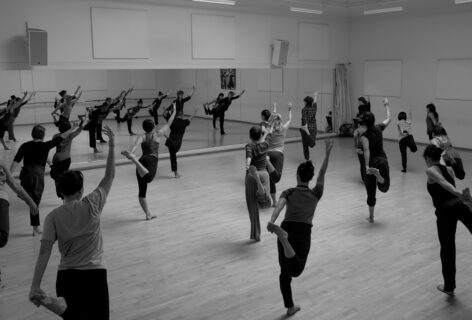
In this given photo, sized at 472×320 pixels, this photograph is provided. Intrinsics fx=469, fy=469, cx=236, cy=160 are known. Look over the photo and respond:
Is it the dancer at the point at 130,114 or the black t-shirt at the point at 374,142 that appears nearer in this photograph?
the black t-shirt at the point at 374,142

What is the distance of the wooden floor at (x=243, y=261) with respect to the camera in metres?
4.23

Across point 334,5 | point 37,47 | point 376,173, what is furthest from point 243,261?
point 334,5

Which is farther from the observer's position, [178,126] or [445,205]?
[178,126]

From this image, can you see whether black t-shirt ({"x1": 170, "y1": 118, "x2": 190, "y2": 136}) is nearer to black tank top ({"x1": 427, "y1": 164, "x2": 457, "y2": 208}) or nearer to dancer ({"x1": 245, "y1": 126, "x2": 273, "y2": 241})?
dancer ({"x1": 245, "y1": 126, "x2": 273, "y2": 241})

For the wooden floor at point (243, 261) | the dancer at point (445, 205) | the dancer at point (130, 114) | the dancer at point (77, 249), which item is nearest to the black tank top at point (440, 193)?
the dancer at point (445, 205)

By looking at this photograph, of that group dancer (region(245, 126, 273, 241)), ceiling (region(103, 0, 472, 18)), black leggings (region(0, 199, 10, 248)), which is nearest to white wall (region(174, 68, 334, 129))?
ceiling (region(103, 0, 472, 18))

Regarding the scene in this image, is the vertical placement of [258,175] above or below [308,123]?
below

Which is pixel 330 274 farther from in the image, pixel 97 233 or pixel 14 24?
pixel 14 24

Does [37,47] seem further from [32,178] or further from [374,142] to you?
[374,142]

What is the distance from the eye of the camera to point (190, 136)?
15.0 metres

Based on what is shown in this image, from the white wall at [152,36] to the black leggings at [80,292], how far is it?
309 inches

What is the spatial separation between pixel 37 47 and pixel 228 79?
7939 millimetres

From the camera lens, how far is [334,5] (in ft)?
41.5

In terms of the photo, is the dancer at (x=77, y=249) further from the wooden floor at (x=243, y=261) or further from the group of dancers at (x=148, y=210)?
the wooden floor at (x=243, y=261)
